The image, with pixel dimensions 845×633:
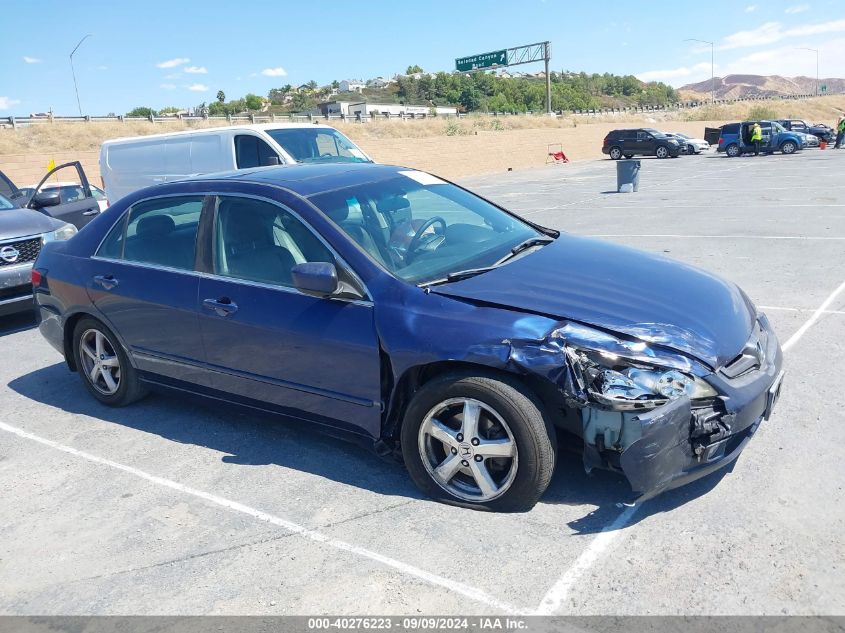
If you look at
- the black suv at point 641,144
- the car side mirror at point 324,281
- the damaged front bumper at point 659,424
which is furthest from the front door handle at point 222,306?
the black suv at point 641,144

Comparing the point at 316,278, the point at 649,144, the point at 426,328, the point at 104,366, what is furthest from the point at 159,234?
the point at 649,144

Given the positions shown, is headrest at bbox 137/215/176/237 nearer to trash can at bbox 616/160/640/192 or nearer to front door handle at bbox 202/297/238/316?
front door handle at bbox 202/297/238/316

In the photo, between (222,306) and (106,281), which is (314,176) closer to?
(222,306)

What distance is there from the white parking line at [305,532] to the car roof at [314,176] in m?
1.78

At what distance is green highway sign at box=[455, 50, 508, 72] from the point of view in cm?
7169

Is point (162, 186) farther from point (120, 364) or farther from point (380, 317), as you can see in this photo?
point (380, 317)

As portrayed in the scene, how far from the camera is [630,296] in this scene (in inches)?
145

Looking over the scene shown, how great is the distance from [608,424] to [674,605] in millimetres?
763

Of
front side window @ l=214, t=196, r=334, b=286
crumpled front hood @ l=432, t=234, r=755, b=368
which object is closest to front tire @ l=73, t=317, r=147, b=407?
front side window @ l=214, t=196, r=334, b=286

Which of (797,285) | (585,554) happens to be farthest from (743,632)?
(797,285)

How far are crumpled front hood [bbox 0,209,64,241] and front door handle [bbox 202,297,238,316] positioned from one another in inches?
175

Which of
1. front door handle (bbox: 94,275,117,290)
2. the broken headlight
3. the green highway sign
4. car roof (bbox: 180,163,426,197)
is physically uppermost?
the green highway sign

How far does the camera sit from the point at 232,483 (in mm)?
4086

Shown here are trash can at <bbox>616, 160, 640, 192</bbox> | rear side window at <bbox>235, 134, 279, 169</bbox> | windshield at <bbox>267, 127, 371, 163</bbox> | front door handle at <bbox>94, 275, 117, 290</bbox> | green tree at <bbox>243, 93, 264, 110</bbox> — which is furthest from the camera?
green tree at <bbox>243, 93, 264, 110</bbox>
